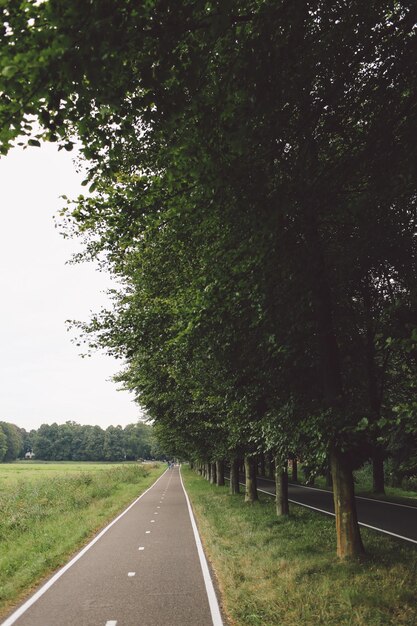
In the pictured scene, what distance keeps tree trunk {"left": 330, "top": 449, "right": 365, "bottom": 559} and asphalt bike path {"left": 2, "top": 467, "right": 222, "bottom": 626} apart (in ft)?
9.43

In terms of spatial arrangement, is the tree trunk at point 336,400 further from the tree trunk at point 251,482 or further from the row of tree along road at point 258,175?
the tree trunk at point 251,482

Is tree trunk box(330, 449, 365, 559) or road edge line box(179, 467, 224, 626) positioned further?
tree trunk box(330, 449, 365, 559)

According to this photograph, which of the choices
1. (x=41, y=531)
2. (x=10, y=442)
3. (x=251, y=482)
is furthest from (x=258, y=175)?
(x=10, y=442)

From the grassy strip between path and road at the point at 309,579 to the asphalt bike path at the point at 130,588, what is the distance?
1.61 feet

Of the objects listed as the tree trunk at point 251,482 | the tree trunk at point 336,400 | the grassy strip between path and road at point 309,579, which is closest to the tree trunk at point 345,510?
the tree trunk at point 336,400

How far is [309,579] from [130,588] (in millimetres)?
3257

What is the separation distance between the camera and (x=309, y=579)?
7.84m

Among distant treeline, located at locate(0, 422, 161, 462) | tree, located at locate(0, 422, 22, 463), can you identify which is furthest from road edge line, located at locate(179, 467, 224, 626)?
tree, located at locate(0, 422, 22, 463)

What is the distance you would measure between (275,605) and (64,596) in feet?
12.1

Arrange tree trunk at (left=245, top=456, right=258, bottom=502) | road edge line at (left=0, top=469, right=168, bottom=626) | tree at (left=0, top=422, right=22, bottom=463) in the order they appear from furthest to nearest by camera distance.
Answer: tree at (left=0, top=422, right=22, bottom=463), tree trunk at (left=245, top=456, right=258, bottom=502), road edge line at (left=0, top=469, right=168, bottom=626)

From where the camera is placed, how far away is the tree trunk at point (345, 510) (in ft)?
29.4

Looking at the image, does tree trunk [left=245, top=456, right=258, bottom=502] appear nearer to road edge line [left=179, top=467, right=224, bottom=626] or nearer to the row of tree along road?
road edge line [left=179, top=467, right=224, bottom=626]

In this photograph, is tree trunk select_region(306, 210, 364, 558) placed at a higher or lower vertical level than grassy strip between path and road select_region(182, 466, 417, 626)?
higher

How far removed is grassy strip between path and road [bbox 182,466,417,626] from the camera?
6.31 metres
